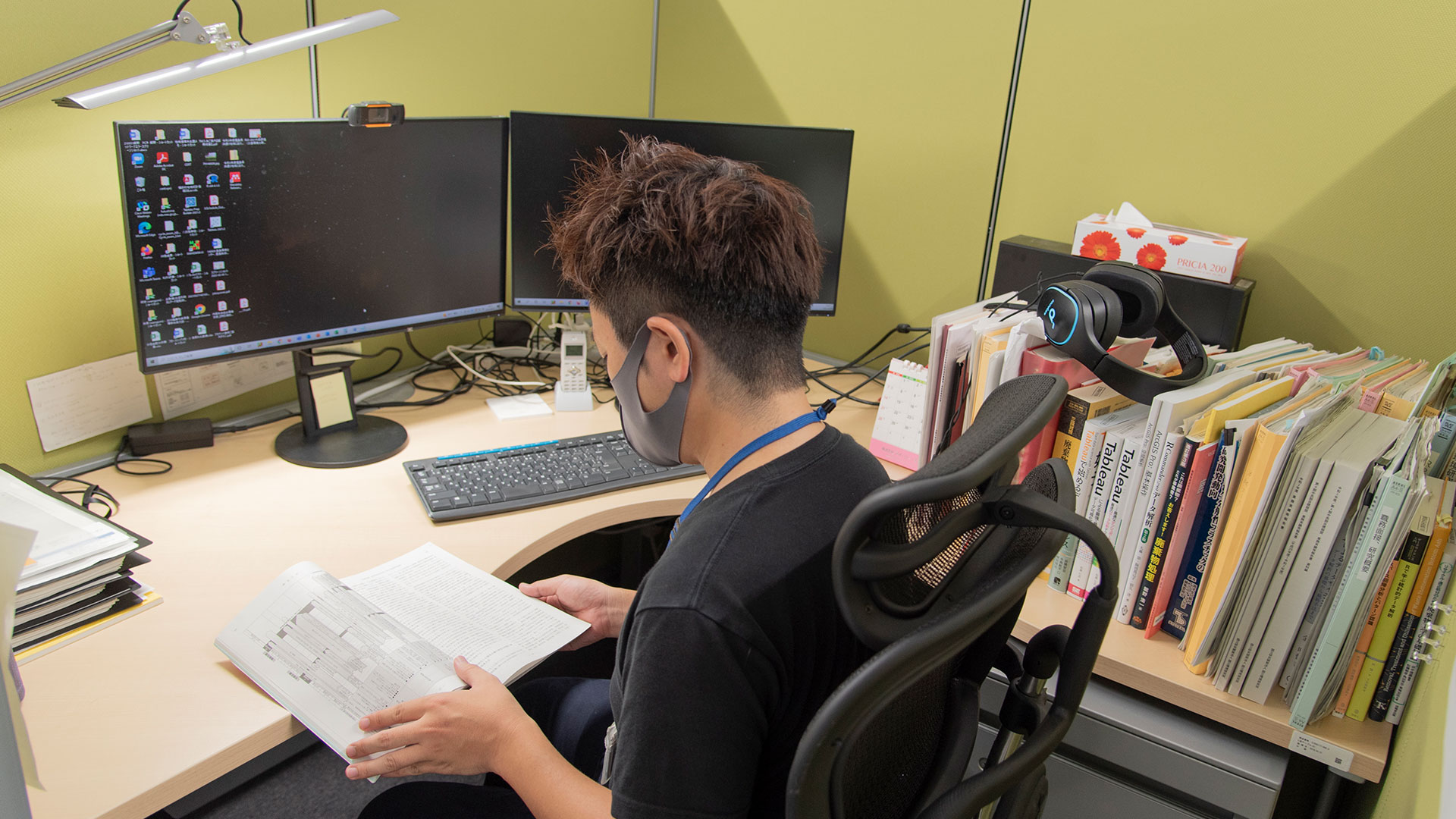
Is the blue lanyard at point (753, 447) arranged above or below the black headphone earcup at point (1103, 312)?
below

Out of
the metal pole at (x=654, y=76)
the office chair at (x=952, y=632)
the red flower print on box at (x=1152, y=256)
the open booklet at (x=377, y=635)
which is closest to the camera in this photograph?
the office chair at (x=952, y=632)

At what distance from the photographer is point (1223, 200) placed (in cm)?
159

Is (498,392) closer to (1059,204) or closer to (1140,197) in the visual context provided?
(1059,204)

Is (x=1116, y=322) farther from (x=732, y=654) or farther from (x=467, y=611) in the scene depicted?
(x=467, y=611)

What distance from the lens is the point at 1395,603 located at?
105 cm

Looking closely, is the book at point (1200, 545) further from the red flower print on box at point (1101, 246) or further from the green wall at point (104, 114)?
the green wall at point (104, 114)

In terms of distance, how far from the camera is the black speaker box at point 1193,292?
1496 mm

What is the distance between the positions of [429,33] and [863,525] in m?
1.53

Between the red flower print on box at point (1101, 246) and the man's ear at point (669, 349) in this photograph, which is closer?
the man's ear at point (669, 349)

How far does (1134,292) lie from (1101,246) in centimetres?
35

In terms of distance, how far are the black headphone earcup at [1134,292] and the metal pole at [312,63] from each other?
1.31m

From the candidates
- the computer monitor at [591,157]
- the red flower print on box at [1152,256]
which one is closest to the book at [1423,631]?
the red flower print on box at [1152,256]

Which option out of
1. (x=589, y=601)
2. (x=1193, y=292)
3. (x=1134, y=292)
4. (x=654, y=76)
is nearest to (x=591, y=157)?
(x=654, y=76)

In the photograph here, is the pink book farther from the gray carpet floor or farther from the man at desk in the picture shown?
the gray carpet floor
